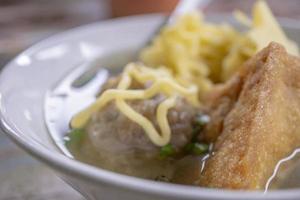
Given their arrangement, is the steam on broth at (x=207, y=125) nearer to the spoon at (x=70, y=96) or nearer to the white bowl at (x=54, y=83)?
the spoon at (x=70, y=96)

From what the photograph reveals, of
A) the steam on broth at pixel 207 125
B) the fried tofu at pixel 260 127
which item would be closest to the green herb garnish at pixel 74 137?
the steam on broth at pixel 207 125

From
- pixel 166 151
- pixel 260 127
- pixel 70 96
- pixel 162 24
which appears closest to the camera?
pixel 260 127

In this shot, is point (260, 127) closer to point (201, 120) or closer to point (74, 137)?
point (201, 120)

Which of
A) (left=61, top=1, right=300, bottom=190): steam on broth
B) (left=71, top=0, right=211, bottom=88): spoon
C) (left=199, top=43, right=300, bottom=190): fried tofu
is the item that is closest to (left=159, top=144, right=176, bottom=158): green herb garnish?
(left=61, top=1, right=300, bottom=190): steam on broth

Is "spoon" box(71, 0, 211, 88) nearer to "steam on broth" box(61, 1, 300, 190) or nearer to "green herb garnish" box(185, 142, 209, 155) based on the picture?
"steam on broth" box(61, 1, 300, 190)

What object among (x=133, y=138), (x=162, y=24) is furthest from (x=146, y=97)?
(x=162, y=24)
